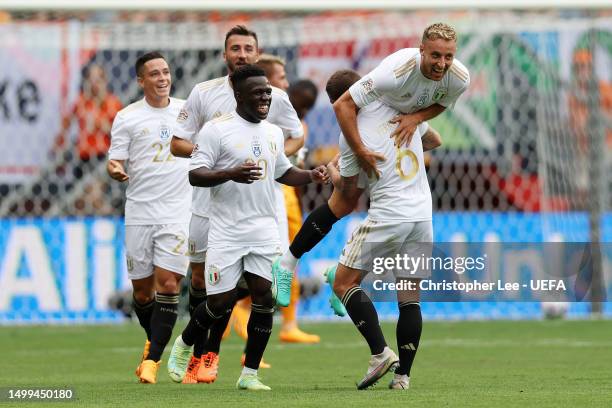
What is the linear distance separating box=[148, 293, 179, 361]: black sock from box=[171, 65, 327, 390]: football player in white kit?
3.41 feet

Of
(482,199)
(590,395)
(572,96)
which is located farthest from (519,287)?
(590,395)

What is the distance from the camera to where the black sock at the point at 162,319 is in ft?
31.0

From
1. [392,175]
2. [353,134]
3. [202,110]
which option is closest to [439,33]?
[353,134]

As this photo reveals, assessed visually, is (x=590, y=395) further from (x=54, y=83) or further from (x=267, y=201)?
(x=54, y=83)

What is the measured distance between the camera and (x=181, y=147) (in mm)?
9281

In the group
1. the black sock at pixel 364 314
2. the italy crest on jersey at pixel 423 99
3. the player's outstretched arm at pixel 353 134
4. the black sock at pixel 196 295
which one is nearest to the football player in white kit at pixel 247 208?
the player's outstretched arm at pixel 353 134

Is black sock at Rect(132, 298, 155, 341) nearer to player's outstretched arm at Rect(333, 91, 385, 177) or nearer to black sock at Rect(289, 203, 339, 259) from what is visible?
black sock at Rect(289, 203, 339, 259)

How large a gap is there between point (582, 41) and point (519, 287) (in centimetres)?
335

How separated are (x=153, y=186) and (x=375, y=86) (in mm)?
2435

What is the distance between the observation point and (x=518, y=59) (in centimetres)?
1680

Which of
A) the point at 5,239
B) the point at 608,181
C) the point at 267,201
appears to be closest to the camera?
the point at 267,201

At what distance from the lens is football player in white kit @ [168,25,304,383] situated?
364 inches

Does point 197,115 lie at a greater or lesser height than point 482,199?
greater

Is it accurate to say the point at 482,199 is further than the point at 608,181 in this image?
No
